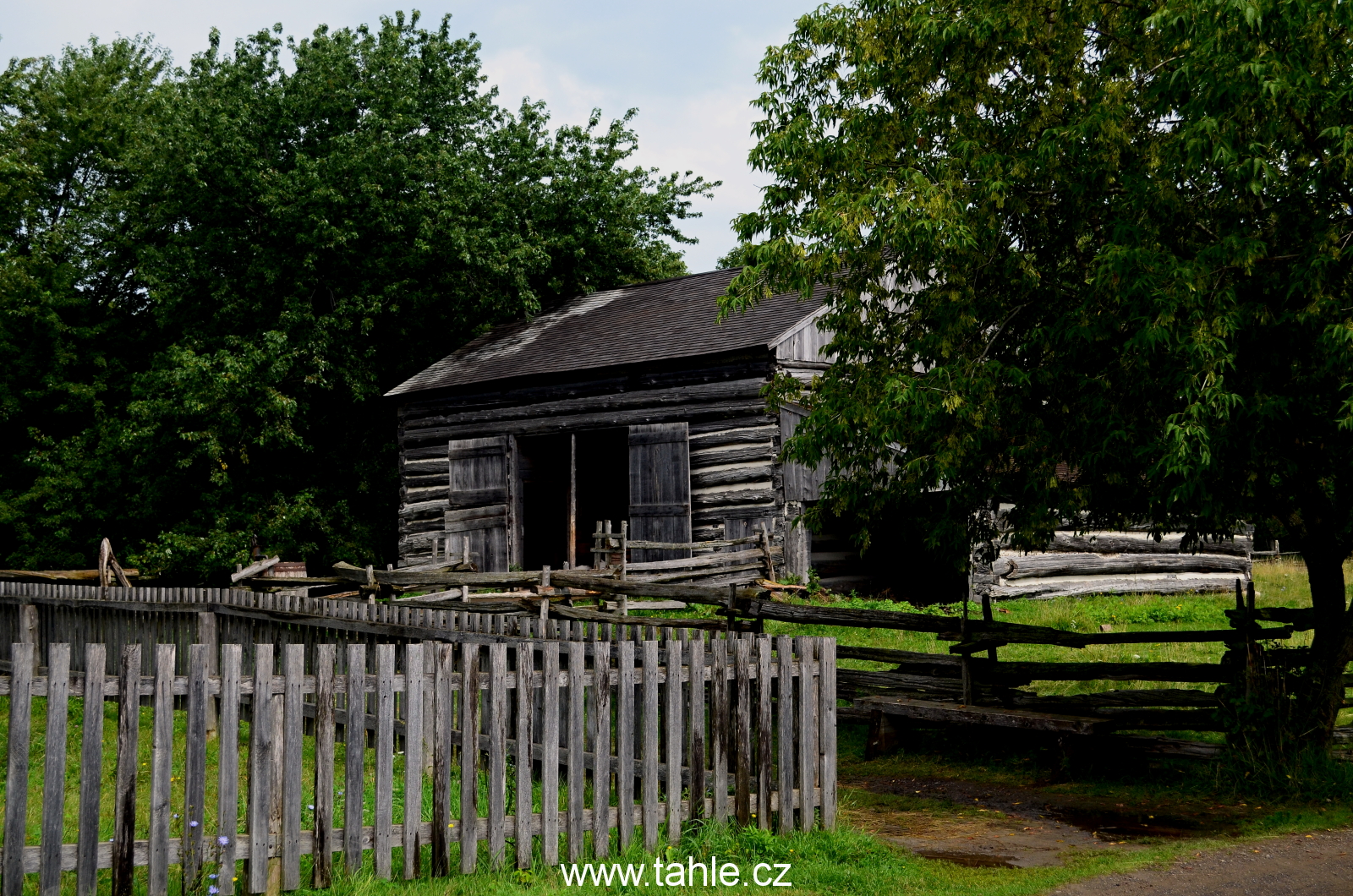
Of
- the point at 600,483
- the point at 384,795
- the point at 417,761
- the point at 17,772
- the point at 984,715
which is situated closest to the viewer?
the point at 17,772

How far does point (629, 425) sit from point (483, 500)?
12.1ft

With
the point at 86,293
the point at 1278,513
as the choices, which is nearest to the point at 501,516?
the point at 86,293

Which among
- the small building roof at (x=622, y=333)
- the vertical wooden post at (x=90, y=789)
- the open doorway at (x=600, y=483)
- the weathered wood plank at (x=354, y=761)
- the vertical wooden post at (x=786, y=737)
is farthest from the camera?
the open doorway at (x=600, y=483)

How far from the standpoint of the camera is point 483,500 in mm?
22719

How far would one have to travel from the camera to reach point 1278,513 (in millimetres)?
8531

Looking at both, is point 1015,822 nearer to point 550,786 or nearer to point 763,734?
point 763,734

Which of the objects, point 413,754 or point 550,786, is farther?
point 550,786

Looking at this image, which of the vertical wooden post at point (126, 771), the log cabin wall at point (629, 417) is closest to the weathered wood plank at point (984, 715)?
the vertical wooden post at point (126, 771)

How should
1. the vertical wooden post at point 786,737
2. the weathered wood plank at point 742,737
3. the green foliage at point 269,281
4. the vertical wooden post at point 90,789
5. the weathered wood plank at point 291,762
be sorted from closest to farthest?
the vertical wooden post at point 90,789 < the weathered wood plank at point 291,762 < the weathered wood plank at point 742,737 < the vertical wooden post at point 786,737 < the green foliage at point 269,281

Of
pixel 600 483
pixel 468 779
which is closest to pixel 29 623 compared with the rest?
pixel 468 779

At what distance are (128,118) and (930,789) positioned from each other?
28.9 m

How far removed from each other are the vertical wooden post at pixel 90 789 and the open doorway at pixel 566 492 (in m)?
19.3

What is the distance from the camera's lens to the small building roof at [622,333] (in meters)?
20.4

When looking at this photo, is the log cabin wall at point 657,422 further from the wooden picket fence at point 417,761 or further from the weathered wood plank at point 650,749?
the weathered wood plank at point 650,749
